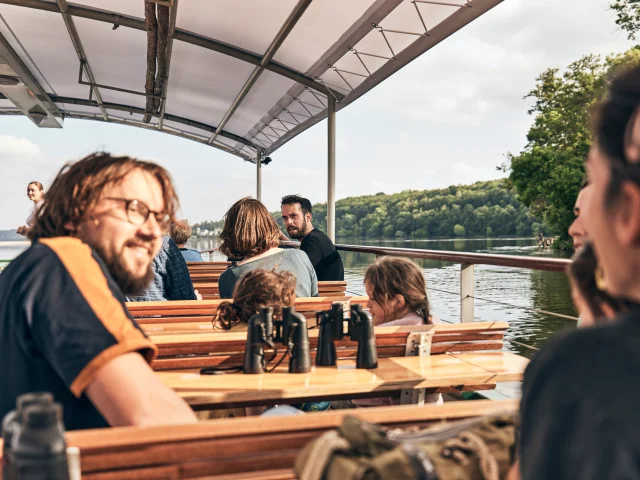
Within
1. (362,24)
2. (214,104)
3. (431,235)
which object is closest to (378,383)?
(362,24)

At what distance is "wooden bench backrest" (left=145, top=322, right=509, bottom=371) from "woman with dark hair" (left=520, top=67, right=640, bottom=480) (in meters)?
1.39

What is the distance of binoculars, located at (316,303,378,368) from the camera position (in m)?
1.86

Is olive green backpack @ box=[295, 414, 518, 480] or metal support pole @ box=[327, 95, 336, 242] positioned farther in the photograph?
metal support pole @ box=[327, 95, 336, 242]

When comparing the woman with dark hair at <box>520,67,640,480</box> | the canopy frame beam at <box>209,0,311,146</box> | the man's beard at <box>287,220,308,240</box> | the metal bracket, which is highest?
the canopy frame beam at <box>209,0,311,146</box>

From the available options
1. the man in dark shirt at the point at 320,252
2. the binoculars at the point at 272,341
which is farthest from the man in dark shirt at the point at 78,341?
the man in dark shirt at the point at 320,252

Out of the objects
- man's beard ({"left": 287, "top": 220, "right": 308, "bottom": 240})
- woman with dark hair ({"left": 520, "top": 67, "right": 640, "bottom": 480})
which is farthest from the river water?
woman with dark hair ({"left": 520, "top": 67, "right": 640, "bottom": 480})

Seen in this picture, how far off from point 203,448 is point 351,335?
108 centimetres

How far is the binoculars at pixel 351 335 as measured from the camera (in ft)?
6.11

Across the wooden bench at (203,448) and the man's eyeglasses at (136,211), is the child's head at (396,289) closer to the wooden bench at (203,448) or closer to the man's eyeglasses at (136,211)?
the man's eyeglasses at (136,211)

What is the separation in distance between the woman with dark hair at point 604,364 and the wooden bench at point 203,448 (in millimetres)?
396

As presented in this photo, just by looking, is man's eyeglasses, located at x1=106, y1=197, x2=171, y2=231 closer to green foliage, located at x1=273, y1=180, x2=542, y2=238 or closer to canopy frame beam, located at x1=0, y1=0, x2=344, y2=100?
canopy frame beam, located at x1=0, y1=0, x2=344, y2=100

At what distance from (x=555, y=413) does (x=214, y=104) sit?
32.4 feet

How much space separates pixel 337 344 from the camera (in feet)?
6.93

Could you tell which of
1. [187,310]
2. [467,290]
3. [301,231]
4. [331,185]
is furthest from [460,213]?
[187,310]
